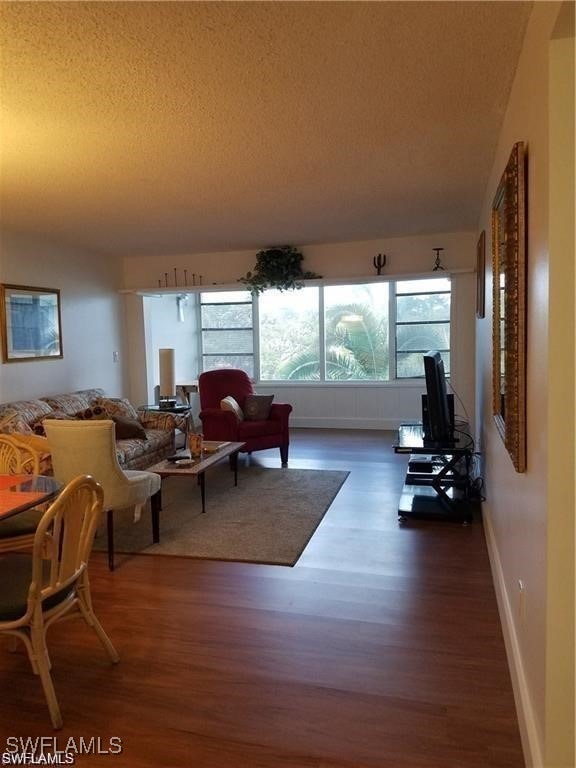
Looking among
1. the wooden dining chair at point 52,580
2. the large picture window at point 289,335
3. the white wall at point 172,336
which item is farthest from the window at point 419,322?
the wooden dining chair at point 52,580

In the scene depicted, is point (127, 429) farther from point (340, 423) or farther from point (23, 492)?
point (340, 423)

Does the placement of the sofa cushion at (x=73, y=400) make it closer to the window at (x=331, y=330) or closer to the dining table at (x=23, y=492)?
the window at (x=331, y=330)

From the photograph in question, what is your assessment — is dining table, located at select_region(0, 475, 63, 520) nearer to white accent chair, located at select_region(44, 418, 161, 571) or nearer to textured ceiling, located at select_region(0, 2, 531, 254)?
white accent chair, located at select_region(44, 418, 161, 571)

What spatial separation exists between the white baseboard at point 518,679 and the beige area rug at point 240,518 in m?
1.18

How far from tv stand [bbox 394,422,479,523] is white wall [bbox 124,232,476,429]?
2.09 meters

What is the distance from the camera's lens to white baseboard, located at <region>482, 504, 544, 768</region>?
5.49 feet

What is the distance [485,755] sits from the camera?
1.79 m

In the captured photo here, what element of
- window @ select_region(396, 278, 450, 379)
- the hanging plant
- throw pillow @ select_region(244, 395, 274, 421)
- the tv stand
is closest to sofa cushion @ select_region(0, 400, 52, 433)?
throw pillow @ select_region(244, 395, 274, 421)

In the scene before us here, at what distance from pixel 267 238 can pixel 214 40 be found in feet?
14.0

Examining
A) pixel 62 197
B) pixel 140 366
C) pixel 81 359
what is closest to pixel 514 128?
pixel 62 197

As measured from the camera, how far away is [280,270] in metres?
6.74

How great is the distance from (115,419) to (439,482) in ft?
10.1

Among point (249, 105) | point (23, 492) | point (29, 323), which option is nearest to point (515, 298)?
point (249, 105)

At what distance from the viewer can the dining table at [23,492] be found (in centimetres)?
213
